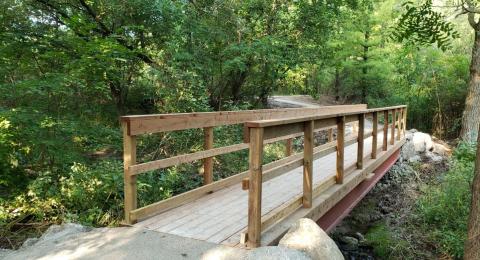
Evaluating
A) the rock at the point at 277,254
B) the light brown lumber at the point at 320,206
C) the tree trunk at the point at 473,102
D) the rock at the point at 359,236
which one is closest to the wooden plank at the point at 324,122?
the light brown lumber at the point at 320,206

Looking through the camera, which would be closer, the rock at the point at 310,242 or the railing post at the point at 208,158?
the rock at the point at 310,242

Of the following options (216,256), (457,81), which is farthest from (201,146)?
(457,81)

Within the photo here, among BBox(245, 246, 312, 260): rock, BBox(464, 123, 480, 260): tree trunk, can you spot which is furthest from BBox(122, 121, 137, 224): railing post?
BBox(464, 123, 480, 260): tree trunk

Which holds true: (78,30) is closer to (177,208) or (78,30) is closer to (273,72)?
(177,208)

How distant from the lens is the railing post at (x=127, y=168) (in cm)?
376

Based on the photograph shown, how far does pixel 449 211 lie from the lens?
6.82 m

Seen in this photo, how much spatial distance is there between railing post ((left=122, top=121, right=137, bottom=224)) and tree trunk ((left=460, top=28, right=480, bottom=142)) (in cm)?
1136

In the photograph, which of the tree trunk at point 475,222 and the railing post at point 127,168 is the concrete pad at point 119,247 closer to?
the railing post at point 127,168

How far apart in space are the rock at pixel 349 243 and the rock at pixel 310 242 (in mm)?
3580

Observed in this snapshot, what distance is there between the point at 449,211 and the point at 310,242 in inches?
193

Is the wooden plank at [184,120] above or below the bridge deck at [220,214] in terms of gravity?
above

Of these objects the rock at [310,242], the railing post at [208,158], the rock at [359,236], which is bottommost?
the rock at [359,236]

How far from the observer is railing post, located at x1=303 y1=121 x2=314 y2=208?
399 cm

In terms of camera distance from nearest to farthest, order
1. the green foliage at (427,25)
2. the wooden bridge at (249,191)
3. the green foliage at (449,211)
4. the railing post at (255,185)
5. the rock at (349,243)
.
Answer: the green foliage at (427,25), the railing post at (255,185), the wooden bridge at (249,191), the green foliage at (449,211), the rock at (349,243)
